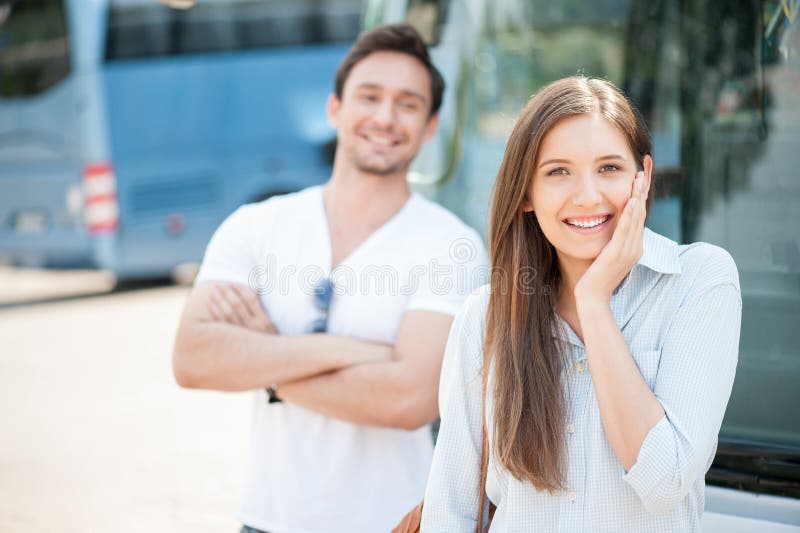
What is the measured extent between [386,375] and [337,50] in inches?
352

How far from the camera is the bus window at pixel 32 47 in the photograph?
11039 millimetres

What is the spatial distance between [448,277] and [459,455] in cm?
73

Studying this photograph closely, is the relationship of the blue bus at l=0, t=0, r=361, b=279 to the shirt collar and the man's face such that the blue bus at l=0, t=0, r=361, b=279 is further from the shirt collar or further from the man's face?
the shirt collar

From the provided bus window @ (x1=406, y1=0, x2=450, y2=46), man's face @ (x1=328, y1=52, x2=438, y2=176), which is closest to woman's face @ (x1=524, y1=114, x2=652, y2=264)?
man's face @ (x1=328, y1=52, x2=438, y2=176)

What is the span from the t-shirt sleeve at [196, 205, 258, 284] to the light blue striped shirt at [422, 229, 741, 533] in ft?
3.11

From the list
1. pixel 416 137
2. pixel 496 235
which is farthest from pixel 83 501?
pixel 496 235

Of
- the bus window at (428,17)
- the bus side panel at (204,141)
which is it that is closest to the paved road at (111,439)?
the bus side panel at (204,141)

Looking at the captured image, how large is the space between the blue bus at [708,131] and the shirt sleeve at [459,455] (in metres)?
0.78

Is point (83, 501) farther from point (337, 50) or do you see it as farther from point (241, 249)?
point (337, 50)

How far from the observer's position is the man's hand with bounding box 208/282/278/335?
259 centimetres

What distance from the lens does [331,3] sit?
10.9m

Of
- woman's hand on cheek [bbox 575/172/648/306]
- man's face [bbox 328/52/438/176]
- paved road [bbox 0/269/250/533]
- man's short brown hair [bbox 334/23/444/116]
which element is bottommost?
paved road [bbox 0/269/250/533]

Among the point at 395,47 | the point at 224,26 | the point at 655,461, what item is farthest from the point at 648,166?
the point at 224,26

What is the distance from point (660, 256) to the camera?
181 cm
